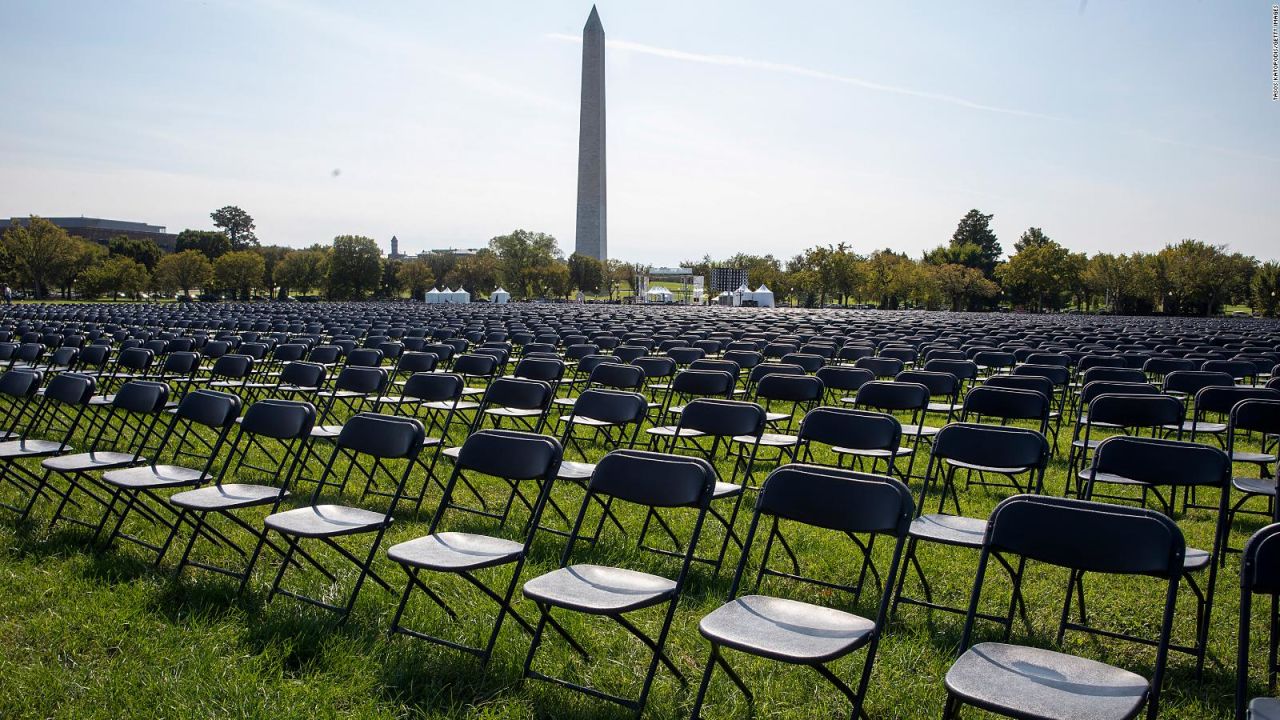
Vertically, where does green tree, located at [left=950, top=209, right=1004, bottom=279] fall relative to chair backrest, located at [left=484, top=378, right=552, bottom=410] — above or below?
above

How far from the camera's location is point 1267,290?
62250 mm

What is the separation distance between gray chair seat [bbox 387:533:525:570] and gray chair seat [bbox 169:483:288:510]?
1.05m

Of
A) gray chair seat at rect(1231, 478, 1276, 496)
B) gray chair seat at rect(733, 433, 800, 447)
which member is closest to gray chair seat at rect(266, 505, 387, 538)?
gray chair seat at rect(733, 433, 800, 447)

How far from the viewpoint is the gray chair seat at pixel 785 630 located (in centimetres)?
266

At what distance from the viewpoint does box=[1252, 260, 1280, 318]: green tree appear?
6103 centimetres

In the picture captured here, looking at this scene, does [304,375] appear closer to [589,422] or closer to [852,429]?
[589,422]

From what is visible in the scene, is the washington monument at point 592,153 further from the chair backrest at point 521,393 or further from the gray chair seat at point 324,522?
the gray chair seat at point 324,522

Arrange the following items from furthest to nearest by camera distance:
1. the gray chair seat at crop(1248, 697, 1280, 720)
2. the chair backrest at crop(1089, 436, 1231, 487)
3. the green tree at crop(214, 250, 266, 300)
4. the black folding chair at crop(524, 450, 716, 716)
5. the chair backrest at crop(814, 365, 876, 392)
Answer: the green tree at crop(214, 250, 266, 300) → the chair backrest at crop(814, 365, 876, 392) → the chair backrest at crop(1089, 436, 1231, 487) → the black folding chair at crop(524, 450, 716, 716) → the gray chair seat at crop(1248, 697, 1280, 720)

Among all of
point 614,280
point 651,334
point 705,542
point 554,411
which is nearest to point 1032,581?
point 705,542

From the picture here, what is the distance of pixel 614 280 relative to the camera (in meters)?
82.3

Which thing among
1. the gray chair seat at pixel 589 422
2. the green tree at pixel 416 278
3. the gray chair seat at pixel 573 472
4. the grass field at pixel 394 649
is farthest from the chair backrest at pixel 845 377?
the green tree at pixel 416 278

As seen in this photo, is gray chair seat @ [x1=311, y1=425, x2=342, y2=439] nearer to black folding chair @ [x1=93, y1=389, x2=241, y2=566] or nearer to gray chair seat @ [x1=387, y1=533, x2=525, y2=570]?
black folding chair @ [x1=93, y1=389, x2=241, y2=566]

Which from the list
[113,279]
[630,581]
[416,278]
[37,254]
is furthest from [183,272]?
[630,581]

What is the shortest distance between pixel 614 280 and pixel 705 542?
7803 cm
